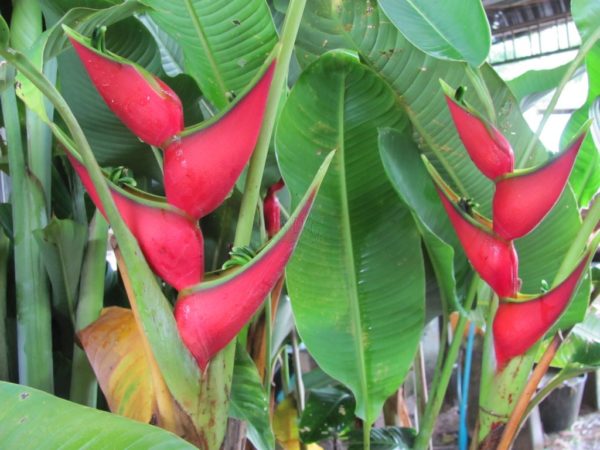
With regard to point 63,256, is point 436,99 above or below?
above

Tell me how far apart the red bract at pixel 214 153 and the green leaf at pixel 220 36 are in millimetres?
127

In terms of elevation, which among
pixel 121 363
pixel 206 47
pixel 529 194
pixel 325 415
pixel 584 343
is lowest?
pixel 325 415

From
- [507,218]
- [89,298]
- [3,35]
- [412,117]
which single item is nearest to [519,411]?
[507,218]

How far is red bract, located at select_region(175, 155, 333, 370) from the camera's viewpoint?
1.16 feet

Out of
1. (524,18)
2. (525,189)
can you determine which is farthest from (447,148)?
(524,18)

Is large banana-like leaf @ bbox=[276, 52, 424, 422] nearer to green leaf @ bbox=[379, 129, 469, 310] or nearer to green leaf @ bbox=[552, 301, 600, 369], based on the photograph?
green leaf @ bbox=[379, 129, 469, 310]

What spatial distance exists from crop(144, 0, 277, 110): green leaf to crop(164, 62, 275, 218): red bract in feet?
0.42

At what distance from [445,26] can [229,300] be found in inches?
11.3

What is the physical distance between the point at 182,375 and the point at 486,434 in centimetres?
33

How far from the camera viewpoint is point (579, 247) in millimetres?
536

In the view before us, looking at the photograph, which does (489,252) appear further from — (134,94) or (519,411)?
(134,94)

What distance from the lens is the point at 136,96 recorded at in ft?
1.20

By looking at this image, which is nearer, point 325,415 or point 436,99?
point 436,99

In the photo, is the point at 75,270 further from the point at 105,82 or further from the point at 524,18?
the point at 524,18
